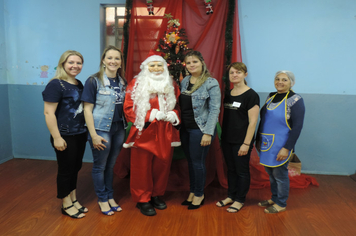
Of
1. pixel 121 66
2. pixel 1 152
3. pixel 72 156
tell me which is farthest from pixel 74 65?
pixel 1 152

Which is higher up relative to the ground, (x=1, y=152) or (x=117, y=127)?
(x=117, y=127)

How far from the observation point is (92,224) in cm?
218

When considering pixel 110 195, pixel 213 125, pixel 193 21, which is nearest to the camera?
pixel 213 125

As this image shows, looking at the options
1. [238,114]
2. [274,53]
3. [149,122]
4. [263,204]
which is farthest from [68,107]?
[274,53]

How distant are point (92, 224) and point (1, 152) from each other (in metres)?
2.38

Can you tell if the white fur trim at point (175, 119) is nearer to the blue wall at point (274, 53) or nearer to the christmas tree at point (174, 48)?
the christmas tree at point (174, 48)

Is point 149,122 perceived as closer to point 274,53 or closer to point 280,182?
point 280,182

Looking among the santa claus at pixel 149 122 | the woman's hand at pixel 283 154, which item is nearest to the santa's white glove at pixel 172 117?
the santa claus at pixel 149 122

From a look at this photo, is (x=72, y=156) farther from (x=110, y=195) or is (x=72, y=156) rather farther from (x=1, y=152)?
(x=1, y=152)

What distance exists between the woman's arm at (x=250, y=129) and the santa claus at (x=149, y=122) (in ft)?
2.03

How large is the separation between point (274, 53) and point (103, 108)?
235 centimetres

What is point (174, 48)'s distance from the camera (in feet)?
9.52

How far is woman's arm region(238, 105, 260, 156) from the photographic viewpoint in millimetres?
2230

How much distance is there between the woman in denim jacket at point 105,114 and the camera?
2.15m
